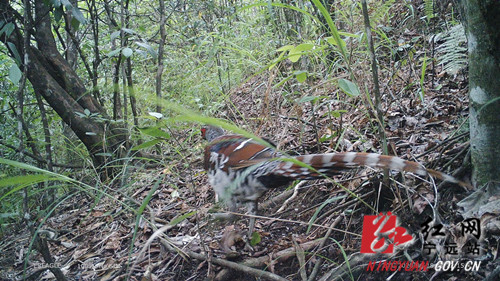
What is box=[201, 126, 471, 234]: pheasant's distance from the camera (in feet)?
5.93

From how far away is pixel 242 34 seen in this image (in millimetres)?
5523

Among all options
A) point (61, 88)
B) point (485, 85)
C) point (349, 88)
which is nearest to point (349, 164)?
point (349, 88)

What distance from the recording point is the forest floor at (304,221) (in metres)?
1.86

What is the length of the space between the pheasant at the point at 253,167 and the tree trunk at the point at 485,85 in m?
0.15

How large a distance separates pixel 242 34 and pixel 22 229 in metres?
3.86

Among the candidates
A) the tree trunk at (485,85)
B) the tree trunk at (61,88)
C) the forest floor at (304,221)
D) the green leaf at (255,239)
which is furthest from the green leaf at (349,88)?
the tree trunk at (61,88)

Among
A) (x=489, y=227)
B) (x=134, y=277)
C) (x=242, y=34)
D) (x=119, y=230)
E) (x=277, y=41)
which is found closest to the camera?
(x=489, y=227)

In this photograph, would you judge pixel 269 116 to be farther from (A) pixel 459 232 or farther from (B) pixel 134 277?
(A) pixel 459 232

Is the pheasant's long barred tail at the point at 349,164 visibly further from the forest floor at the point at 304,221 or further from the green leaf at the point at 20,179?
the green leaf at the point at 20,179

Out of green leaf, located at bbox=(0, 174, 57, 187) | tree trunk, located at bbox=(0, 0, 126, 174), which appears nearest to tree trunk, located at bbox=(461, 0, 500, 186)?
green leaf, located at bbox=(0, 174, 57, 187)

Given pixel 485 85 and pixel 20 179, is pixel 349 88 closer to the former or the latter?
pixel 485 85

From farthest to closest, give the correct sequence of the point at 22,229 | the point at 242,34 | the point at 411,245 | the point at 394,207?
the point at 242,34 → the point at 22,229 → the point at 394,207 → the point at 411,245

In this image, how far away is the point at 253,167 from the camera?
1.98m

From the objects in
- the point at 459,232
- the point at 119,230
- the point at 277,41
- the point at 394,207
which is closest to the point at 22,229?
the point at 119,230
